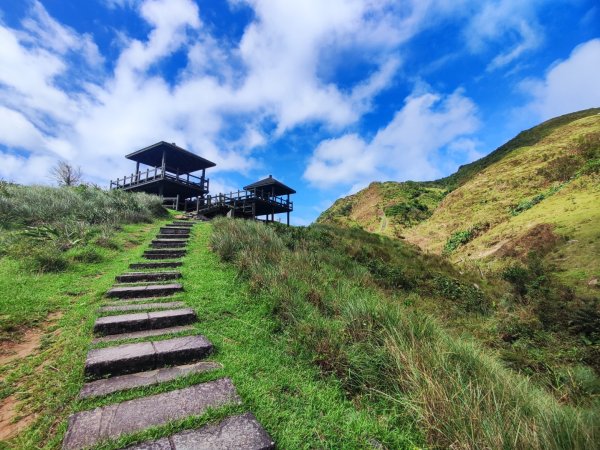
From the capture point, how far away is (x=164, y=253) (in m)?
8.70

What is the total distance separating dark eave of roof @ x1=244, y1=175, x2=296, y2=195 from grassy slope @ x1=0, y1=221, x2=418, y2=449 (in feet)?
75.2

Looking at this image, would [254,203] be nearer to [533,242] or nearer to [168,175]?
[168,175]

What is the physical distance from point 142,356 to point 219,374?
2.90 feet

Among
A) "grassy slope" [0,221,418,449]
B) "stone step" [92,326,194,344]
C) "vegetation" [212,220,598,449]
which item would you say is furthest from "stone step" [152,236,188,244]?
"stone step" [92,326,194,344]

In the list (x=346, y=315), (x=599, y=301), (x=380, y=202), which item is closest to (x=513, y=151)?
(x=380, y=202)

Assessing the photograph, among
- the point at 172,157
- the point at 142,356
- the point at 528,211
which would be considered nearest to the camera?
the point at 142,356

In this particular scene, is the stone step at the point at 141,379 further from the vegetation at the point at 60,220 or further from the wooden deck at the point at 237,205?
the wooden deck at the point at 237,205

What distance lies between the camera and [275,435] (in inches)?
89.4

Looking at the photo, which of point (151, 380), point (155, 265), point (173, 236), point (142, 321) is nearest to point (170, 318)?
point (142, 321)

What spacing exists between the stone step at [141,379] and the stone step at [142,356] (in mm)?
89

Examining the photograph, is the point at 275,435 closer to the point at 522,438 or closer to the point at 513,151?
the point at 522,438

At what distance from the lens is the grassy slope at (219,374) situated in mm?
2322

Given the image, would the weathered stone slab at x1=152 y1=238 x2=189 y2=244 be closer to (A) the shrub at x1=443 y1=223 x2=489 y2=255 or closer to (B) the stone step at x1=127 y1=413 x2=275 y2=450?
(B) the stone step at x1=127 y1=413 x2=275 y2=450

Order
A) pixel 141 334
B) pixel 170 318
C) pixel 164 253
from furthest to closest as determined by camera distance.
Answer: pixel 164 253 < pixel 170 318 < pixel 141 334
